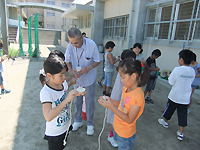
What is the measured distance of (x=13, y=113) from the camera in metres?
3.11

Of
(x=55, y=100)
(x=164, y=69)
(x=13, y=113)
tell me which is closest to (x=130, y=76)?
(x=55, y=100)

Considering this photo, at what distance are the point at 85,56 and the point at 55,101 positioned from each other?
3.80ft

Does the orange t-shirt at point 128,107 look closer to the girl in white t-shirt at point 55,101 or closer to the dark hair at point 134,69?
the dark hair at point 134,69

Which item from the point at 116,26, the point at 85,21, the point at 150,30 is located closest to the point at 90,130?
the point at 150,30

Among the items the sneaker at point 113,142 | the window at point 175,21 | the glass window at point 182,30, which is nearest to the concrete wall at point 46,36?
the window at point 175,21

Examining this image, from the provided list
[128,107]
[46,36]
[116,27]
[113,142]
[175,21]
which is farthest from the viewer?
[46,36]

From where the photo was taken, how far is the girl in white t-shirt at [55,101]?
130 centimetres

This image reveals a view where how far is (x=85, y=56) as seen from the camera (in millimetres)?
2447

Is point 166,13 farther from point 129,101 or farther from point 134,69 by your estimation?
point 129,101

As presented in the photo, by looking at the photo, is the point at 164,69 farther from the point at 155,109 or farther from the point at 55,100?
the point at 55,100

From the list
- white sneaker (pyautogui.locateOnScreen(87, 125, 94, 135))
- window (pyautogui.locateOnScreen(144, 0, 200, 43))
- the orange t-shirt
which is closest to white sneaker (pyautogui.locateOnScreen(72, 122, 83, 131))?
white sneaker (pyautogui.locateOnScreen(87, 125, 94, 135))

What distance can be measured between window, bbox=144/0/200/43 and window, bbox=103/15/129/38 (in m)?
1.85

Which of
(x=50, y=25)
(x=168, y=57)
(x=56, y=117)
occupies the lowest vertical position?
(x=56, y=117)

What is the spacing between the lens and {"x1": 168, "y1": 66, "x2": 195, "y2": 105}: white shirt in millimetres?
2363
